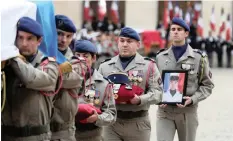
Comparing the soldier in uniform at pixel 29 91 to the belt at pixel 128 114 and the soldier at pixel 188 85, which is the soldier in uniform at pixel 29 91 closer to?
the belt at pixel 128 114

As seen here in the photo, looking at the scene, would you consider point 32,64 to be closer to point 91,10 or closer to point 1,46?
point 1,46

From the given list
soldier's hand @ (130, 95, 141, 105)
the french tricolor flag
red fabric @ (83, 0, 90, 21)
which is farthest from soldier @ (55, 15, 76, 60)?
red fabric @ (83, 0, 90, 21)

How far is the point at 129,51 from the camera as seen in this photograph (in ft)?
22.6

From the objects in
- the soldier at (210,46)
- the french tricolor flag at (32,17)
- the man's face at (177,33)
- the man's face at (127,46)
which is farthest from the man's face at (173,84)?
the soldier at (210,46)

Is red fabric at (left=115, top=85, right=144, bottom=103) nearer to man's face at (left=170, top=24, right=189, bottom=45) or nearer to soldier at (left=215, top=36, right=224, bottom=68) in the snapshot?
man's face at (left=170, top=24, right=189, bottom=45)

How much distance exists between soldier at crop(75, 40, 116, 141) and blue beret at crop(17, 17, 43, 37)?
1.43 m

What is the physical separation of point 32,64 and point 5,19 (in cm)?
43

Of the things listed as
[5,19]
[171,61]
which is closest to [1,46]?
[5,19]

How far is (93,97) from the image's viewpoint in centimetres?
598

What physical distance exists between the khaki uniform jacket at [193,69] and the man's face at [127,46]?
95 cm

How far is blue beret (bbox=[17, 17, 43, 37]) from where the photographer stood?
441 cm

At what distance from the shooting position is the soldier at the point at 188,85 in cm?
768

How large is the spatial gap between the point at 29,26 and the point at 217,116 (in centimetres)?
903

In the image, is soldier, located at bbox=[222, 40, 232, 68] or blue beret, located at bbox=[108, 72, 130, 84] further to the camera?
soldier, located at bbox=[222, 40, 232, 68]
